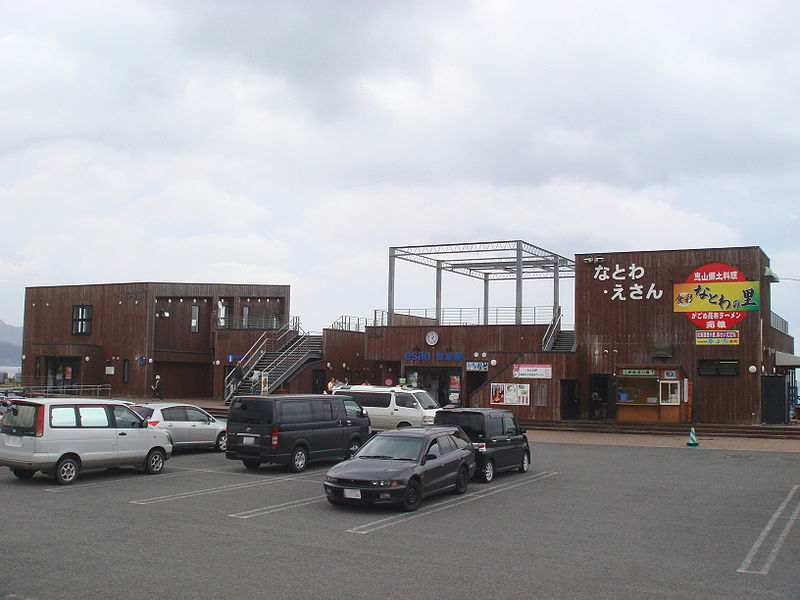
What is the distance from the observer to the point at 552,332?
3612cm

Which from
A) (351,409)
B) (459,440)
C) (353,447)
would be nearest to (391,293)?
(351,409)

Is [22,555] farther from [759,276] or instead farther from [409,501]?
[759,276]

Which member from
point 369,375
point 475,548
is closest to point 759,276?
point 369,375

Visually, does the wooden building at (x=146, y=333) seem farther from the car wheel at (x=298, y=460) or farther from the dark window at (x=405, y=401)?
the car wheel at (x=298, y=460)

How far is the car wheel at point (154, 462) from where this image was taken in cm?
1666

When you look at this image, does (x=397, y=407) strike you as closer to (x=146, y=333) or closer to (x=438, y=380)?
(x=438, y=380)

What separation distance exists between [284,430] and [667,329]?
66.3ft

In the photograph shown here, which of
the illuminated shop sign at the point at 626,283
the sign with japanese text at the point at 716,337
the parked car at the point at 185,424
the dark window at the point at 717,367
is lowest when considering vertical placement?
the parked car at the point at 185,424

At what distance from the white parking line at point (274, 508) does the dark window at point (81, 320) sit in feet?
120

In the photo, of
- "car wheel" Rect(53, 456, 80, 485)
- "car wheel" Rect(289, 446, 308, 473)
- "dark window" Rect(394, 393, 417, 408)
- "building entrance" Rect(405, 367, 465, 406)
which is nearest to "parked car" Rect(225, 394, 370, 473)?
"car wheel" Rect(289, 446, 308, 473)

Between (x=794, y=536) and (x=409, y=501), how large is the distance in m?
5.72

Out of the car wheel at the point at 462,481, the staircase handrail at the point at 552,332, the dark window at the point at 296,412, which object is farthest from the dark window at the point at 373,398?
the car wheel at the point at 462,481

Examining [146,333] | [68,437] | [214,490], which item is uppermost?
[146,333]

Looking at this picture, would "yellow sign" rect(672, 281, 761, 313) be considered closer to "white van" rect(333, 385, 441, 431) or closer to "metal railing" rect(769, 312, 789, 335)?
"metal railing" rect(769, 312, 789, 335)
